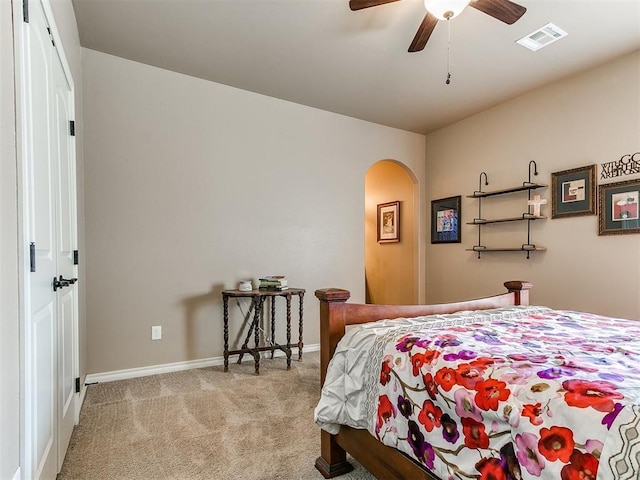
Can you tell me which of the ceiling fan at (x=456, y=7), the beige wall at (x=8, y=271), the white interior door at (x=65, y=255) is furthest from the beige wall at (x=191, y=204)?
the beige wall at (x=8, y=271)

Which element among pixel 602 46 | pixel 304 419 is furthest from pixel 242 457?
pixel 602 46

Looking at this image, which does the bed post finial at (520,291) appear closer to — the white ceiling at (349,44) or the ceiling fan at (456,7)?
the ceiling fan at (456,7)

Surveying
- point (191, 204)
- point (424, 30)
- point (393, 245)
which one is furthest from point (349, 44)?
point (393, 245)

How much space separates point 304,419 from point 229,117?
2730 millimetres

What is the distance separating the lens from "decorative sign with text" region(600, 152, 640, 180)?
2.70 meters

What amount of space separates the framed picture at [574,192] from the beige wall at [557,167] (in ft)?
0.19

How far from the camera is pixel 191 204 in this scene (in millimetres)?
3199

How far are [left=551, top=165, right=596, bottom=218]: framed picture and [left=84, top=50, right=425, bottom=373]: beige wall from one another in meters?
2.07

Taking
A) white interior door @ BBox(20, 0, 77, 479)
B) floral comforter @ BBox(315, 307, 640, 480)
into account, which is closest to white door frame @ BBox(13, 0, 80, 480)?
white interior door @ BBox(20, 0, 77, 479)

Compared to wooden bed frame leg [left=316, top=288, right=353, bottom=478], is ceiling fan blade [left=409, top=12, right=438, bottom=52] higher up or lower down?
higher up

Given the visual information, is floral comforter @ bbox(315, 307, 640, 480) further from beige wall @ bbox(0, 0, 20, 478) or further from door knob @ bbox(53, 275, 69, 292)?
door knob @ bbox(53, 275, 69, 292)

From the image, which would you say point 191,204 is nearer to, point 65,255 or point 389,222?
point 65,255

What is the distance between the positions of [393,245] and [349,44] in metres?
3.08

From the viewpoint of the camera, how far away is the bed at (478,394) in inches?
30.7
